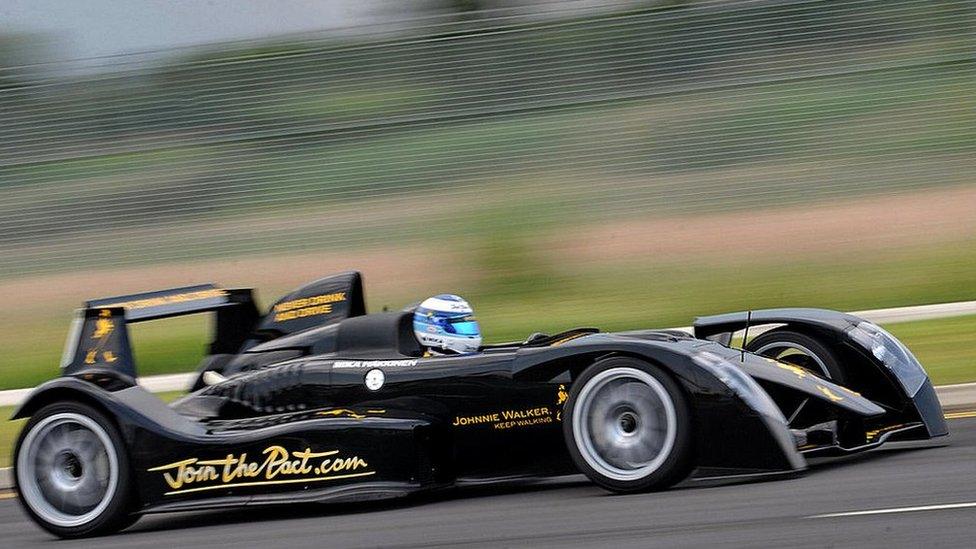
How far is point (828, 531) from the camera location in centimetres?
559

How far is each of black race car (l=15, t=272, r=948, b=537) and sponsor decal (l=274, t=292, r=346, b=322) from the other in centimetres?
32

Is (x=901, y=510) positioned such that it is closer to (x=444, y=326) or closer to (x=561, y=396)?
(x=561, y=396)

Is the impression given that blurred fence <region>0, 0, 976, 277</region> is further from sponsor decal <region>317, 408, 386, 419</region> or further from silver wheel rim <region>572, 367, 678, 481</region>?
silver wheel rim <region>572, 367, 678, 481</region>

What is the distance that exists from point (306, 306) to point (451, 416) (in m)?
1.66

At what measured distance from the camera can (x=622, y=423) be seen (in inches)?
266

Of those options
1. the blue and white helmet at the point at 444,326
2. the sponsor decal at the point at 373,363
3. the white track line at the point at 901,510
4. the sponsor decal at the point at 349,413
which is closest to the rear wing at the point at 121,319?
the sponsor decal at the point at 373,363

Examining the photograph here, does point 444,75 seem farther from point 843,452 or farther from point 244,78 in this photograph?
point 843,452

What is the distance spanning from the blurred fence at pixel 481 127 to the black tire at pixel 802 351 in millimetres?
8237

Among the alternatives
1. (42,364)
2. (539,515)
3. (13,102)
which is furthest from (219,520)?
(13,102)

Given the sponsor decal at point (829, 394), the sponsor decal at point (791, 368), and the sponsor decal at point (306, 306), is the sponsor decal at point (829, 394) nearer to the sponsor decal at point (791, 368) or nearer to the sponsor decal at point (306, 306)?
the sponsor decal at point (791, 368)

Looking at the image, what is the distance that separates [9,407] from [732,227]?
789 cm

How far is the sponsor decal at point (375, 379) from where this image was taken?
7348 mm

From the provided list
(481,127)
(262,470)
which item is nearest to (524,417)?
(262,470)

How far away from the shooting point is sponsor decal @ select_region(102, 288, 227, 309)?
822cm
